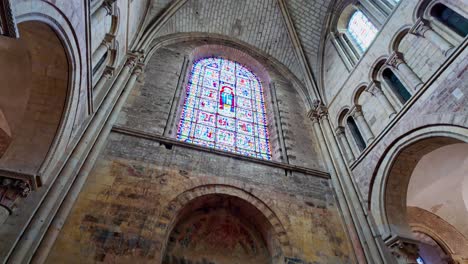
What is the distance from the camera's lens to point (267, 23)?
12602 mm

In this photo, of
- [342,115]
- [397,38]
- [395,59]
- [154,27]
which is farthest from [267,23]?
[395,59]

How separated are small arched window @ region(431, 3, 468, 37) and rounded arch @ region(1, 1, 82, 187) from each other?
22.8 feet

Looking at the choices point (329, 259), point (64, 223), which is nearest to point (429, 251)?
point (329, 259)

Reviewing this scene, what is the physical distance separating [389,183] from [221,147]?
4125 millimetres

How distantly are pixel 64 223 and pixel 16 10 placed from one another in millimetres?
3428

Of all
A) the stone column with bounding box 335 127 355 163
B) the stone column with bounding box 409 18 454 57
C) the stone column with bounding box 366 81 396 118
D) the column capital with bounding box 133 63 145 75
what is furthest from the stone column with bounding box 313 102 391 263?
the column capital with bounding box 133 63 145 75

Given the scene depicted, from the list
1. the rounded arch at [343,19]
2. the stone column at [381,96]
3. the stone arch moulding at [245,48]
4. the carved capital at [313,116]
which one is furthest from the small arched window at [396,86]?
the rounded arch at [343,19]

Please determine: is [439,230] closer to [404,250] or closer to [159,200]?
[404,250]

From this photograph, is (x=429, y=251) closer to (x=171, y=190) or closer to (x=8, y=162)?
(x=171, y=190)

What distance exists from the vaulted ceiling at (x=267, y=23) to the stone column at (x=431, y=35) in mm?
4993

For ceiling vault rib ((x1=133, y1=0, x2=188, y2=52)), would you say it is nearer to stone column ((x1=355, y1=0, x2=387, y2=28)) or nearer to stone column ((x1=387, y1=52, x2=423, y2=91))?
stone column ((x1=355, y1=0, x2=387, y2=28))

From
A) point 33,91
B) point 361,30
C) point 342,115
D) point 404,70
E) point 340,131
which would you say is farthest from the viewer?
point 361,30

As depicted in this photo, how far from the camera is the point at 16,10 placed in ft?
9.10

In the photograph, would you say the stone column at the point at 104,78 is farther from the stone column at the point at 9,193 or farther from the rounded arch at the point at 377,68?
the rounded arch at the point at 377,68
